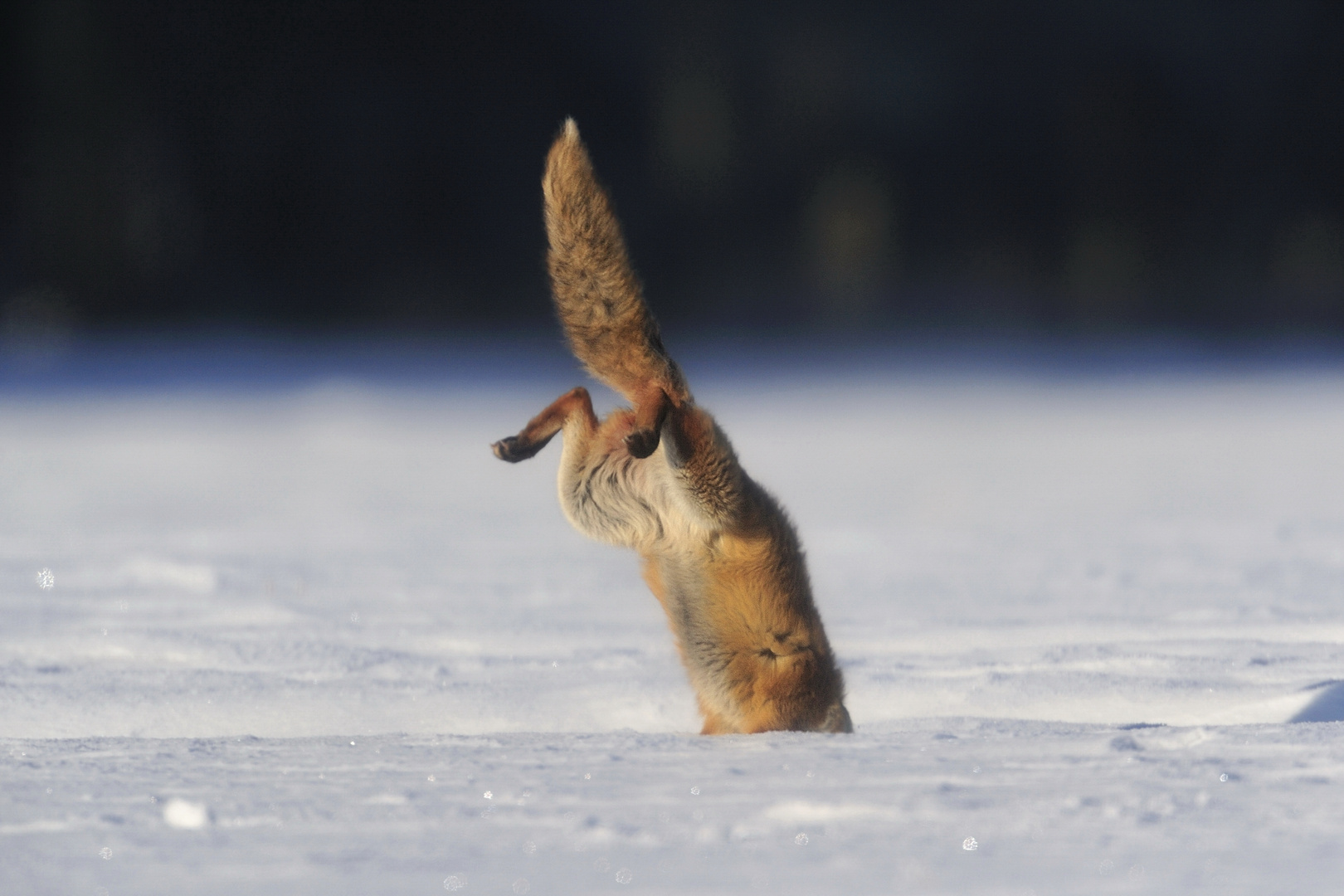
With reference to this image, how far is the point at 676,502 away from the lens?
310cm

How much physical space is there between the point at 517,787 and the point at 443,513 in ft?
16.3

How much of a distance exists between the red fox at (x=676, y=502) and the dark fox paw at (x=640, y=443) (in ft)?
0.44

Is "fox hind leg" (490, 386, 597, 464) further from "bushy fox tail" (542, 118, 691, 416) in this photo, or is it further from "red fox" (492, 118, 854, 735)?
"bushy fox tail" (542, 118, 691, 416)

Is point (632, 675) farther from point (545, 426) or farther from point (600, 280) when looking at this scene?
point (600, 280)

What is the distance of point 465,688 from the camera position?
150 inches

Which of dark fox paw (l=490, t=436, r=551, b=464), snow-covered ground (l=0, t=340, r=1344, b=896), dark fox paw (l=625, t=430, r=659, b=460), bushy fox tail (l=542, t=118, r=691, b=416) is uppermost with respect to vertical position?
bushy fox tail (l=542, t=118, r=691, b=416)

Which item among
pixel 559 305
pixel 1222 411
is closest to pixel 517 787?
pixel 559 305

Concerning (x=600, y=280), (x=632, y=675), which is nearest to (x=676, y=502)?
(x=600, y=280)

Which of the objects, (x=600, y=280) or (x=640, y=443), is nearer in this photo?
(x=640, y=443)

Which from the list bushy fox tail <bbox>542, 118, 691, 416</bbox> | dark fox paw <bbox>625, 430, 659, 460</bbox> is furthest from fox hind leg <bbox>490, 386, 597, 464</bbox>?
dark fox paw <bbox>625, 430, 659, 460</bbox>

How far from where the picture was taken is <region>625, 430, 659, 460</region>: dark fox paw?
8.98 ft

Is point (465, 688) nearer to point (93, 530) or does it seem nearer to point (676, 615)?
point (676, 615)

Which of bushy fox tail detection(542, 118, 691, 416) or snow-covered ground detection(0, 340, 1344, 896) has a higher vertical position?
bushy fox tail detection(542, 118, 691, 416)

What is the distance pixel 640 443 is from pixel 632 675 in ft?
4.54
